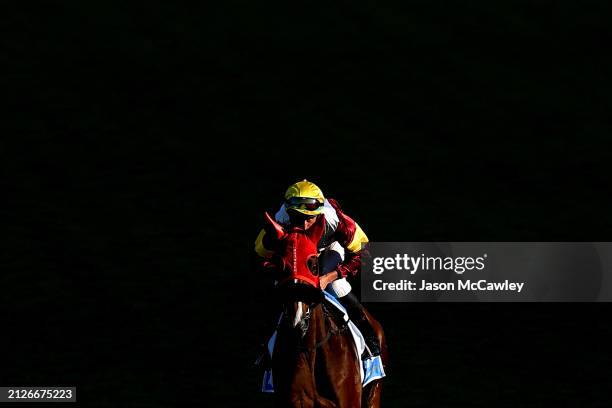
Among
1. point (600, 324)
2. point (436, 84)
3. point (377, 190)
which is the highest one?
point (436, 84)

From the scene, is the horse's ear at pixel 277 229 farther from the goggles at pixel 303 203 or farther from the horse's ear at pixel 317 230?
the goggles at pixel 303 203

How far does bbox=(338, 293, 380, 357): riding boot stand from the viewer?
12719 mm

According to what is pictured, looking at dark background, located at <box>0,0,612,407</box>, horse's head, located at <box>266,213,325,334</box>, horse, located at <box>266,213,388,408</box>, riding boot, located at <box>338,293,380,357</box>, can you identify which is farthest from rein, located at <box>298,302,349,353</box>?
dark background, located at <box>0,0,612,407</box>

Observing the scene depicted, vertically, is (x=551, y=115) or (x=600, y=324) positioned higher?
(x=551, y=115)

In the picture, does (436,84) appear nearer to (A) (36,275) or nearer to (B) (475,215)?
(B) (475,215)

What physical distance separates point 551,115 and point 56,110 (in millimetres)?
9600

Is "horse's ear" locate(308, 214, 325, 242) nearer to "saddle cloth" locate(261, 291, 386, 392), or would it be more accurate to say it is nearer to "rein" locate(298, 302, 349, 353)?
"rein" locate(298, 302, 349, 353)

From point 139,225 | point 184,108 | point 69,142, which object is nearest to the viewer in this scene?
point 139,225

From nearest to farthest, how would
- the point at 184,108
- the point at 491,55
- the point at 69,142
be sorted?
the point at 69,142 → the point at 184,108 → the point at 491,55

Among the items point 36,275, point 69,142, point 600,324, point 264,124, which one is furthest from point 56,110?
point 600,324

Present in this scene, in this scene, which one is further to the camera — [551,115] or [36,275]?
[551,115]

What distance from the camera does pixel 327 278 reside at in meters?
11.6

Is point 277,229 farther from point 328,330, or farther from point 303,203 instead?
point 328,330

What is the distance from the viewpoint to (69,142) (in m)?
26.3
